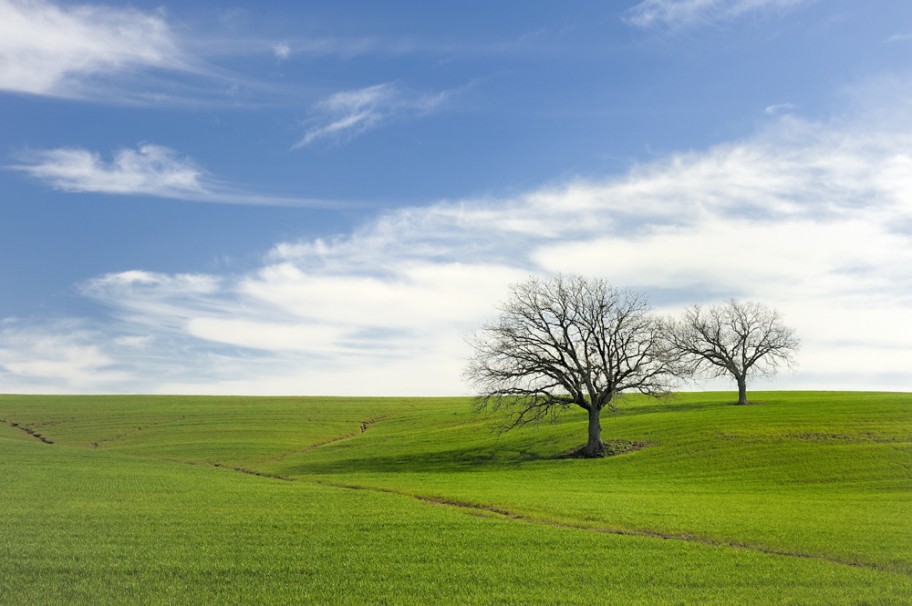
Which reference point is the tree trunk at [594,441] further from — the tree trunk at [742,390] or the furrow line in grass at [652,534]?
the tree trunk at [742,390]

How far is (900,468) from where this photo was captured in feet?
122

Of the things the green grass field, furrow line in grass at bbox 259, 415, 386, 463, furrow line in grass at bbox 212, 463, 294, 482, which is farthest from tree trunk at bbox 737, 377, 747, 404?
furrow line in grass at bbox 212, 463, 294, 482

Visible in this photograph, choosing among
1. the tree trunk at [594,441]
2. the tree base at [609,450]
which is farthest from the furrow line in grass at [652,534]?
the tree trunk at [594,441]

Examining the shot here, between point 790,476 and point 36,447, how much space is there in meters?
57.7

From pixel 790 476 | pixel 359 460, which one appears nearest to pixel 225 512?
pixel 359 460

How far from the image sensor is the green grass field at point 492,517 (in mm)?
16500

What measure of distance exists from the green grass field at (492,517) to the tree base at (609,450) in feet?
2.57

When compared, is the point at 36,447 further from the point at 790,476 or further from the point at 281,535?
the point at 790,476

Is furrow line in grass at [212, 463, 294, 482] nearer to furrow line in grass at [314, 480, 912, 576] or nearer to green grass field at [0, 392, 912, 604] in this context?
green grass field at [0, 392, 912, 604]

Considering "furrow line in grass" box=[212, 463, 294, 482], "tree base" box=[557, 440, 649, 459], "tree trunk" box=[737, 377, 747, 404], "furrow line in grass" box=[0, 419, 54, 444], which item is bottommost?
"furrow line in grass" box=[212, 463, 294, 482]

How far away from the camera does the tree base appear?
48250 millimetres

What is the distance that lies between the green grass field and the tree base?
783 millimetres

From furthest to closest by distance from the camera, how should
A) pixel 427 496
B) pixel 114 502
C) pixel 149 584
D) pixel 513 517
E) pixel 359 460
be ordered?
pixel 359 460 → pixel 427 496 → pixel 114 502 → pixel 513 517 → pixel 149 584

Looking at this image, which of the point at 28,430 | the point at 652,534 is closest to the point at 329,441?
the point at 28,430
